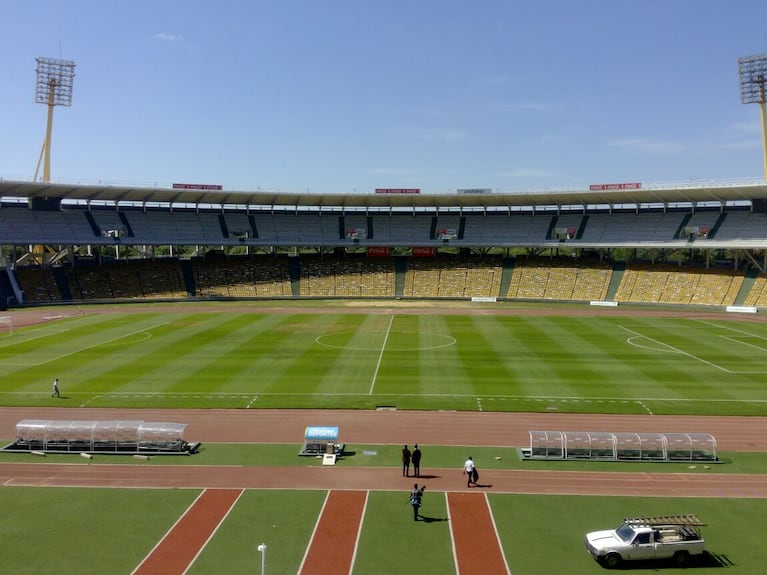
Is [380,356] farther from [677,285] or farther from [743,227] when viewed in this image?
[743,227]

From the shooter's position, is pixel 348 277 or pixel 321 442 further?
pixel 348 277

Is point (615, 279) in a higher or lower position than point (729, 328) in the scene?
higher

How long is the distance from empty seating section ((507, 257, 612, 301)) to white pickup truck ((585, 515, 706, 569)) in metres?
60.2

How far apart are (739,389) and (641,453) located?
14655 mm

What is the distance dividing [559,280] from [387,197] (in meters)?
25.8

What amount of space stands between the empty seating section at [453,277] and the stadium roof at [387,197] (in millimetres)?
8764

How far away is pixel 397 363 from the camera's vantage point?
4197cm

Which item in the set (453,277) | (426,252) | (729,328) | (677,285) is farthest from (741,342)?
(426,252)

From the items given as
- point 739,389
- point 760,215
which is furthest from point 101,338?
point 760,215

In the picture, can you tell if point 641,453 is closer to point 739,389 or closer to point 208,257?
point 739,389

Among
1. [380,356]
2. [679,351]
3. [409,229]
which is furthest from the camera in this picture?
[409,229]

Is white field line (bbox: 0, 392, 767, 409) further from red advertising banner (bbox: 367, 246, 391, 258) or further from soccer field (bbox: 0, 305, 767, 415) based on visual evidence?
red advertising banner (bbox: 367, 246, 391, 258)

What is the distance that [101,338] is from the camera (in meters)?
50.9

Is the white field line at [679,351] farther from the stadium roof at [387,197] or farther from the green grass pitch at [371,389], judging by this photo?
the stadium roof at [387,197]
